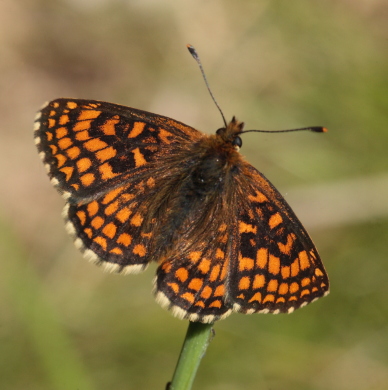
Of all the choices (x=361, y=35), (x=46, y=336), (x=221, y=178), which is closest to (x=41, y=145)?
(x=221, y=178)

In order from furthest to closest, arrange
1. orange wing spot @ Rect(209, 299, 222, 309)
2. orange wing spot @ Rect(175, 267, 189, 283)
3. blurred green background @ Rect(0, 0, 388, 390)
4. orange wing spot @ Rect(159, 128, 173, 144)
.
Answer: blurred green background @ Rect(0, 0, 388, 390) → orange wing spot @ Rect(159, 128, 173, 144) → orange wing spot @ Rect(175, 267, 189, 283) → orange wing spot @ Rect(209, 299, 222, 309)

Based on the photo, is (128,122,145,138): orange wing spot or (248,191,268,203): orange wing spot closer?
(248,191,268,203): orange wing spot

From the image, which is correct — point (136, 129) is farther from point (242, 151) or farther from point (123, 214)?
point (242, 151)

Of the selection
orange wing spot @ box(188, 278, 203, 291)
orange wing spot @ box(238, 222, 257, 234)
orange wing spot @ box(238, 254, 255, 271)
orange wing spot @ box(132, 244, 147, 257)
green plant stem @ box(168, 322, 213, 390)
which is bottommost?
green plant stem @ box(168, 322, 213, 390)

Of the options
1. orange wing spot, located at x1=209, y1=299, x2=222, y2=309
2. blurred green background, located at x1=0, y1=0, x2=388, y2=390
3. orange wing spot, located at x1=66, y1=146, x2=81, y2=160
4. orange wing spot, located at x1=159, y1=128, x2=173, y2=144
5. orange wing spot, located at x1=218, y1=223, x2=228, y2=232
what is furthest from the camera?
blurred green background, located at x1=0, y1=0, x2=388, y2=390

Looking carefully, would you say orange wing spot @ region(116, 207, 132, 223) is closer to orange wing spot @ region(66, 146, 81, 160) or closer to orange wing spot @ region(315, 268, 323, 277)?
orange wing spot @ region(66, 146, 81, 160)

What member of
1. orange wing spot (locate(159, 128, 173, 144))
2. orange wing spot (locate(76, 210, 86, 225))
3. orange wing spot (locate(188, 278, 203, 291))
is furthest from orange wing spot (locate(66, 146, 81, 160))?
orange wing spot (locate(188, 278, 203, 291))

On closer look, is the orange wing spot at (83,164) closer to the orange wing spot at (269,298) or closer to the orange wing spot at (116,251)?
the orange wing spot at (116,251)
